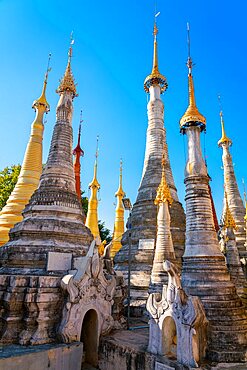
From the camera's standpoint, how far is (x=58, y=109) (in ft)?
48.2

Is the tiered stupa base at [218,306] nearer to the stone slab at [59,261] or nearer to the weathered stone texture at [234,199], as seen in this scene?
the stone slab at [59,261]

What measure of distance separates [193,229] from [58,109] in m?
9.79

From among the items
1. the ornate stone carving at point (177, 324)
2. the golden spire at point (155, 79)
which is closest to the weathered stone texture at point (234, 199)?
the golden spire at point (155, 79)

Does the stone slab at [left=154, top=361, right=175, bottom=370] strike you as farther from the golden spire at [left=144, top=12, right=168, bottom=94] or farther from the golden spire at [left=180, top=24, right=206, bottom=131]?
the golden spire at [left=144, top=12, right=168, bottom=94]

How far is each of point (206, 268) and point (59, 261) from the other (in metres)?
5.10

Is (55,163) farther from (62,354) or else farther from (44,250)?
(62,354)

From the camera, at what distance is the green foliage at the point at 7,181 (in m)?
27.4

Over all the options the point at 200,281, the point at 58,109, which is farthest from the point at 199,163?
the point at 58,109

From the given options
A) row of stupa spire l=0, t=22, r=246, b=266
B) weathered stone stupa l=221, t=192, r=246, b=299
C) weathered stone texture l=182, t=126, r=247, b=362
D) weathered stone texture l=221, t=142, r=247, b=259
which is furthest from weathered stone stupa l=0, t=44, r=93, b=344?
weathered stone texture l=221, t=142, r=247, b=259

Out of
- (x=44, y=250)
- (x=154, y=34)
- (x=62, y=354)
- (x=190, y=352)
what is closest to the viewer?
(x=190, y=352)

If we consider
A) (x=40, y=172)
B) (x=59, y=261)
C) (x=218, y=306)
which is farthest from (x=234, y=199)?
(x=59, y=261)

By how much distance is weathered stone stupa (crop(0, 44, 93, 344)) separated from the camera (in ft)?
27.2

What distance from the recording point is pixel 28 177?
18875 mm

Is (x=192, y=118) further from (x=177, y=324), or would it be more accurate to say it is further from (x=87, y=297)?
(x=87, y=297)
